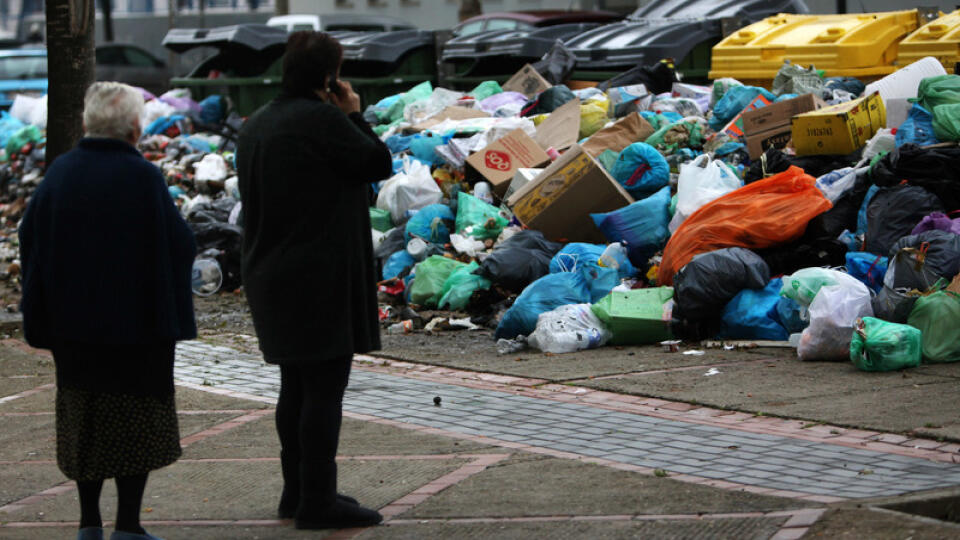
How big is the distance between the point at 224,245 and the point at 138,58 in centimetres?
2127

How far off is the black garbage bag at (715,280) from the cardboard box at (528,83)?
5.54m

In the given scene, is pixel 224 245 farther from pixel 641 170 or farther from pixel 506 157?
pixel 641 170

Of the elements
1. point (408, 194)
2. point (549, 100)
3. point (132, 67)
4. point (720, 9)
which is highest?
point (720, 9)

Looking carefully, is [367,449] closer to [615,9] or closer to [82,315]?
[82,315]

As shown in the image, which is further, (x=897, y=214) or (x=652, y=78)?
(x=652, y=78)

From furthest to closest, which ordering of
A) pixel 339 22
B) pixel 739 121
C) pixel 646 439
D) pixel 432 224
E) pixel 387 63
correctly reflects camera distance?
pixel 339 22
pixel 387 63
pixel 432 224
pixel 739 121
pixel 646 439

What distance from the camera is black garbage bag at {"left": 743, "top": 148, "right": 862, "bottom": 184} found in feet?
29.6

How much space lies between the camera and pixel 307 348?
13.8 ft

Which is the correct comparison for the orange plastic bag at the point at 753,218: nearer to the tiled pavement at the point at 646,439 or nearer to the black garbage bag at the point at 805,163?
the black garbage bag at the point at 805,163

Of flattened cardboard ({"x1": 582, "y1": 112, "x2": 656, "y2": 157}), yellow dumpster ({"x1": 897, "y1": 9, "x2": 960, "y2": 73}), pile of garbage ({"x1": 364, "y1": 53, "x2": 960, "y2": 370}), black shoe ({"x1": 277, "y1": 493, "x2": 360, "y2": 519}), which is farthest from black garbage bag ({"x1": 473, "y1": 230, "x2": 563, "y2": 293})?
black shoe ({"x1": 277, "y1": 493, "x2": 360, "y2": 519})

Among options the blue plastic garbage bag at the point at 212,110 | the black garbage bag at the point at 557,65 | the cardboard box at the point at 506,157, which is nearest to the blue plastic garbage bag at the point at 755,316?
the cardboard box at the point at 506,157

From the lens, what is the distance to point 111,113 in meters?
4.11

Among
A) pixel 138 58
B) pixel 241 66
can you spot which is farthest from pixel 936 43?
pixel 138 58

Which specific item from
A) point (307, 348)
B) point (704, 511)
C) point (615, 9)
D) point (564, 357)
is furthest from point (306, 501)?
point (615, 9)
